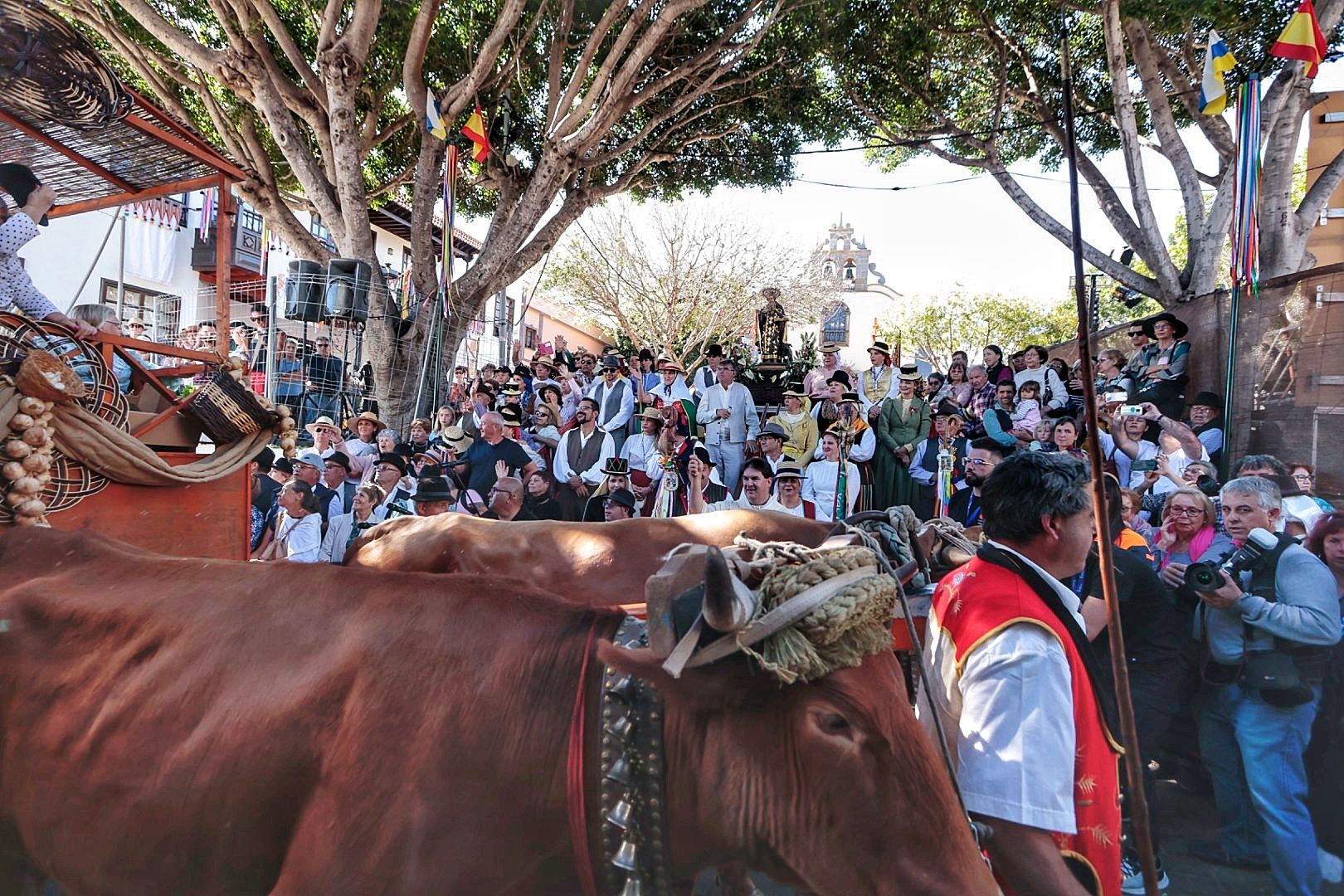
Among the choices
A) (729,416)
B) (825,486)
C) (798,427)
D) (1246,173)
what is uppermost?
(1246,173)

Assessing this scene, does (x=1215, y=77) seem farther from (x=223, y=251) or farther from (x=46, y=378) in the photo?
(x=46, y=378)

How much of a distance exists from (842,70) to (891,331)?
38539 mm

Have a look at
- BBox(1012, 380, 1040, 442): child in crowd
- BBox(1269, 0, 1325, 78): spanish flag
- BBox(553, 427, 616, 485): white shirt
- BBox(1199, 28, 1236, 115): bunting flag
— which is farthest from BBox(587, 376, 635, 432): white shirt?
BBox(1269, 0, 1325, 78): spanish flag

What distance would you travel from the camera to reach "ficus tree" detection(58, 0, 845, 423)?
11906mm

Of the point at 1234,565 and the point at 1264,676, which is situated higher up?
the point at 1234,565

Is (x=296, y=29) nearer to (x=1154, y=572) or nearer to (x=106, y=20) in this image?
(x=106, y=20)

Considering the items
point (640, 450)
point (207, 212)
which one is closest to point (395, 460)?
point (640, 450)

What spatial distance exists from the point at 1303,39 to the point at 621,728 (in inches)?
438

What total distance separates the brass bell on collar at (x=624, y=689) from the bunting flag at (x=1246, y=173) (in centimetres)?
1010

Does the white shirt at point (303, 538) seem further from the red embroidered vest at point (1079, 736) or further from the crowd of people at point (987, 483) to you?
the red embroidered vest at point (1079, 736)

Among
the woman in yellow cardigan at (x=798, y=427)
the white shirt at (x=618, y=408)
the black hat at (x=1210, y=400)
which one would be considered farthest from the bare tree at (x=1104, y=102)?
the white shirt at (x=618, y=408)

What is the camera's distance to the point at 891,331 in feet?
169

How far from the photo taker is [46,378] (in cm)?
313

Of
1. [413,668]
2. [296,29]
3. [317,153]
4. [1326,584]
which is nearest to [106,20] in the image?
[296,29]
